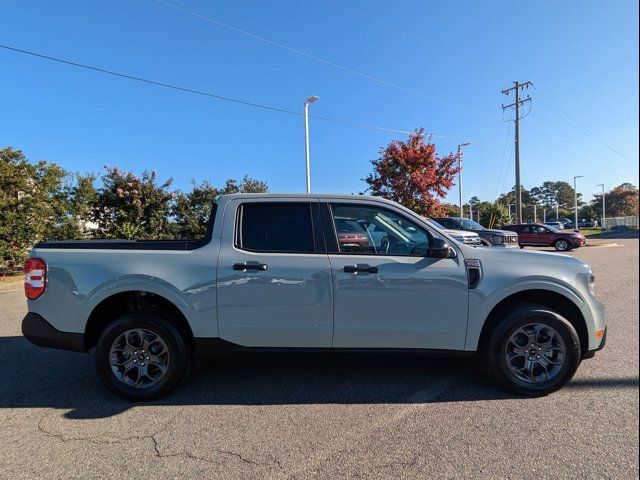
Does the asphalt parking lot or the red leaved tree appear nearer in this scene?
the asphalt parking lot

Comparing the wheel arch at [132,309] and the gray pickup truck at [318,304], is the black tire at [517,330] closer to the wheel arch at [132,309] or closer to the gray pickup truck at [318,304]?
the gray pickup truck at [318,304]

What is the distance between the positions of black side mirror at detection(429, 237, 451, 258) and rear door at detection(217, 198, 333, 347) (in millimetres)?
916

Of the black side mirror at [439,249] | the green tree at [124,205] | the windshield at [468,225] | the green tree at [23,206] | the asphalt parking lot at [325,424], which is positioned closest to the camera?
the asphalt parking lot at [325,424]

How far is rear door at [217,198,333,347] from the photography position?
3422 millimetres

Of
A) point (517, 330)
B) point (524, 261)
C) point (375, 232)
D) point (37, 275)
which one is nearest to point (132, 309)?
point (37, 275)

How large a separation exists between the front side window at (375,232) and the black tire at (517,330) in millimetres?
970

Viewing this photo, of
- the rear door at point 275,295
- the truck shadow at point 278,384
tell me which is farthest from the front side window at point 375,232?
the truck shadow at point 278,384

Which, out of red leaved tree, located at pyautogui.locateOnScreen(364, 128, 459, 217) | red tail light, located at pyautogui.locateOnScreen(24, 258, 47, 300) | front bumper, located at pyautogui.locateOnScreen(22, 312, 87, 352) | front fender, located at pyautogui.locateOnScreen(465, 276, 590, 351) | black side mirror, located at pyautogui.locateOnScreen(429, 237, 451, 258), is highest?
red leaved tree, located at pyautogui.locateOnScreen(364, 128, 459, 217)

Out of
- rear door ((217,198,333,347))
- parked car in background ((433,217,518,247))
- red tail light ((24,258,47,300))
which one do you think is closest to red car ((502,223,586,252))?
parked car in background ((433,217,518,247))

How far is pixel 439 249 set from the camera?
11.1 ft

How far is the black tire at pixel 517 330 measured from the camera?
3418mm

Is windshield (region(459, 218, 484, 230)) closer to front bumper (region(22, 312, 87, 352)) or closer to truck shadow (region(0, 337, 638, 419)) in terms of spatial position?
truck shadow (region(0, 337, 638, 419))

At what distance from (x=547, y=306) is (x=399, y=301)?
1408 millimetres

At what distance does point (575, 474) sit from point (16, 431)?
394cm
